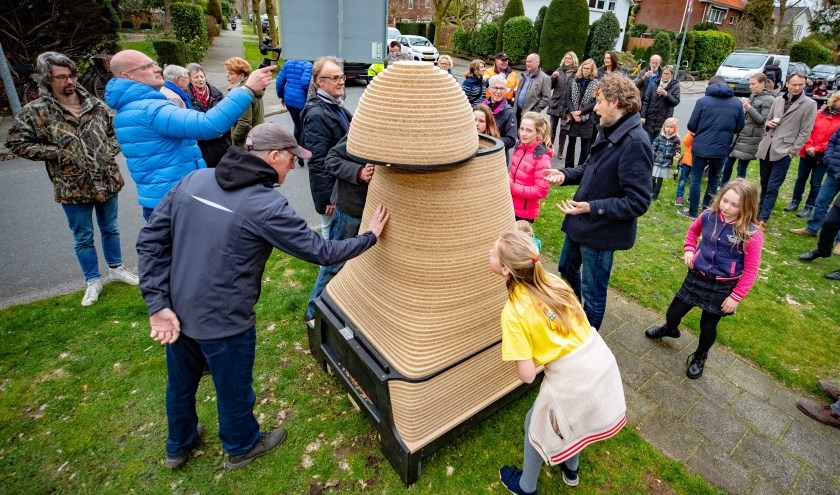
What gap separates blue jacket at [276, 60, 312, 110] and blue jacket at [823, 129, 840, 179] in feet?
25.4

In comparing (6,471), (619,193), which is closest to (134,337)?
(6,471)

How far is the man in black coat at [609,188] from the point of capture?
10.0 feet

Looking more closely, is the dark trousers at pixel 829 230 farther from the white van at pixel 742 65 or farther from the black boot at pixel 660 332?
the white van at pixel 742 65

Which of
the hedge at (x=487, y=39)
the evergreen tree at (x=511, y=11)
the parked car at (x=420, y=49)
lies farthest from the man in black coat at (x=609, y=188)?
the hedge at (x=487, y=39)

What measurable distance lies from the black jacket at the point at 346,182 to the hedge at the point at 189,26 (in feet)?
68.8

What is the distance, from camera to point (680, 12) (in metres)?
39.7

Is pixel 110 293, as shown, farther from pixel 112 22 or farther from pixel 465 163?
pixel 112 22

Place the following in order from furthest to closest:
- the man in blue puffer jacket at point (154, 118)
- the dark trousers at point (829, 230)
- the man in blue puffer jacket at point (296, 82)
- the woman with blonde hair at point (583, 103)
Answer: the woman with blonde hair at point (583, 103) → the man in blue puffer jacket at point (296, 82) → the dark trousers at point (829, 230) → the man in blue puffer jacket at point (154, 118)

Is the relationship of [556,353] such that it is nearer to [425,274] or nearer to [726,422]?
[425,274]

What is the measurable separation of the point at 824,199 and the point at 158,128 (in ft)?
26.6

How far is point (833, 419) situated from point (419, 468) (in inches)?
119

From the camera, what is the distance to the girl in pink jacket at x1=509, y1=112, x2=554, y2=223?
4.11 metres

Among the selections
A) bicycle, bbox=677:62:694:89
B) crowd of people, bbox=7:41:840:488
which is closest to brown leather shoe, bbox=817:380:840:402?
crowd of people, bbox=7:41:840:488

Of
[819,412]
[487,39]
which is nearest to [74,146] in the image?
[819,412]
